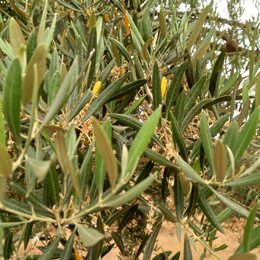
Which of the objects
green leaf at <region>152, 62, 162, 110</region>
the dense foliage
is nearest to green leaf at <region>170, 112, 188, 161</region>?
the dense foliage

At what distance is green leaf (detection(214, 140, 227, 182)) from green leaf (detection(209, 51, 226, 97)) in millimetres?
436

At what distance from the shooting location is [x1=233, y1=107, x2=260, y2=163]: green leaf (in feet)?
3.15

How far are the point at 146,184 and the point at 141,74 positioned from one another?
25.8 inches

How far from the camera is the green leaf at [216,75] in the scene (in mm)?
1300

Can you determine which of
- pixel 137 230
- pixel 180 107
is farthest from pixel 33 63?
pixel 137 230

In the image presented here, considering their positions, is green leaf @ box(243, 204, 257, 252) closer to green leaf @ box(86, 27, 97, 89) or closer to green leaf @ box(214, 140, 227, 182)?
green leaf @ box(214, 140, 227, 182)

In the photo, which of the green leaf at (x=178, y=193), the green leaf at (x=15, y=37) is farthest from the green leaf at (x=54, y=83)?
the green leaf at (x=178, y=193)

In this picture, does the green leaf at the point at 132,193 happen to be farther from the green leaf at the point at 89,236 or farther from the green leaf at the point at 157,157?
the green leaf at the point at 157,157

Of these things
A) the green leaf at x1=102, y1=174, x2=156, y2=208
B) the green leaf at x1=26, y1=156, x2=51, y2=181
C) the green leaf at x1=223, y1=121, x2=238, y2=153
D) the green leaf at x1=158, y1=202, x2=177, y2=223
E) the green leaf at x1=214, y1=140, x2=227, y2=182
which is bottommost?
the green leaf at x1=158, y1=202, x2=177, y2=223

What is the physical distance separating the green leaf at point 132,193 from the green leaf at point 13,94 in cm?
18

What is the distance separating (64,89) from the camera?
825mm

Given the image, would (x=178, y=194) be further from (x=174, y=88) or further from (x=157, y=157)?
(x=174, y=88)

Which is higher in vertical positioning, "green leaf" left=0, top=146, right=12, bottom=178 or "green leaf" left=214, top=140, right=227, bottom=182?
"green leaf" left=214, top=140, right=227, bottom=182

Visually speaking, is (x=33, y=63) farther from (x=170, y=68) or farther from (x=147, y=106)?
(x=170, y=68)
